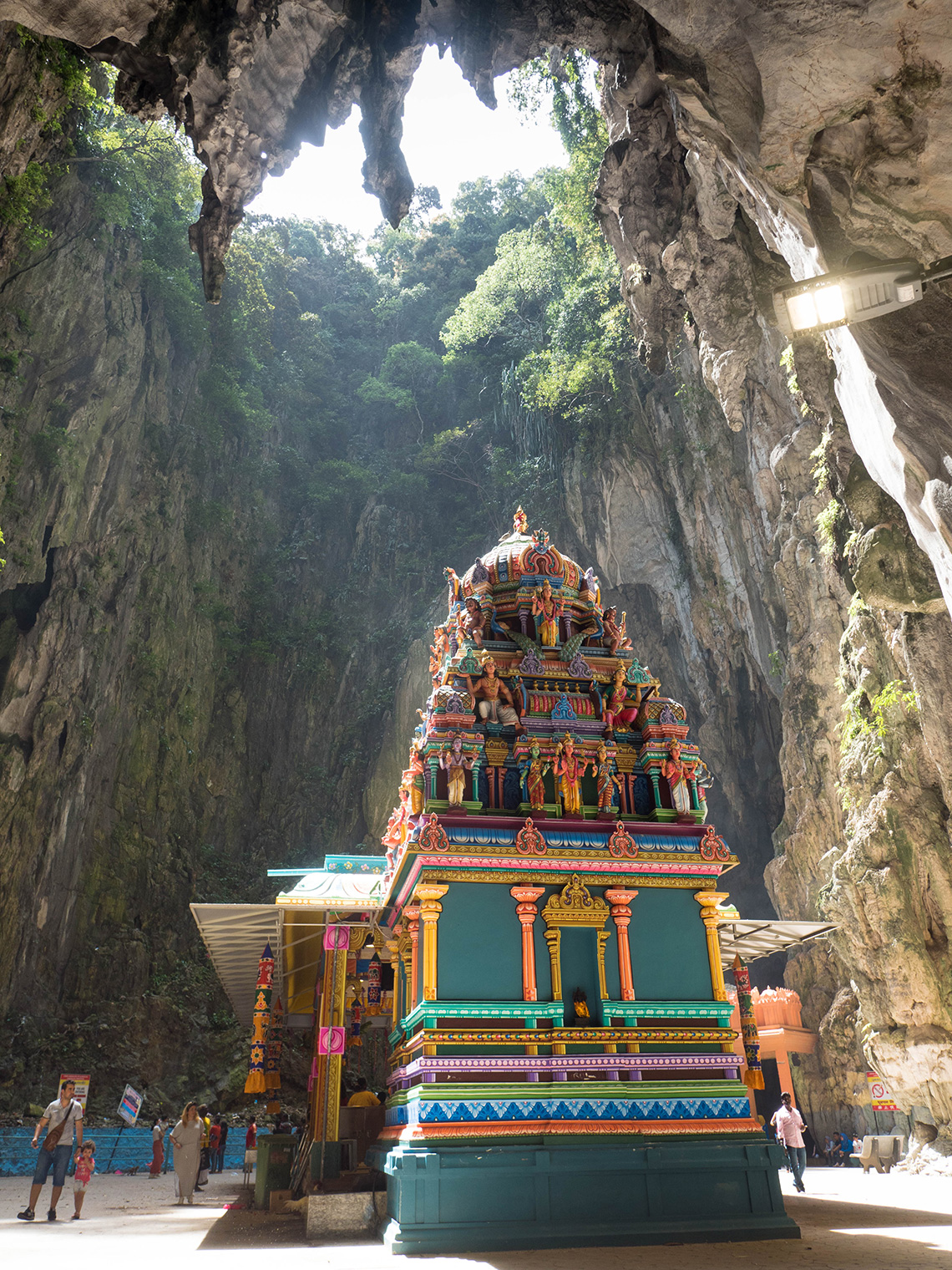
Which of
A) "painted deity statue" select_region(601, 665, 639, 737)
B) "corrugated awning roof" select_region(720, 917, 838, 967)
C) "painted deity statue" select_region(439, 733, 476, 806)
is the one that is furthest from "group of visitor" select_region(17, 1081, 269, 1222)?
"corrugated awning roof" select_region(720, 917, 838, 967)

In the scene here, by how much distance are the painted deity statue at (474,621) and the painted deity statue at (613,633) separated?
1.72 meters

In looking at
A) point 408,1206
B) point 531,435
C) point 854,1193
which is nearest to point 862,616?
point 854,1193

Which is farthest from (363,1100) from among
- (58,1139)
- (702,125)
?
(702,125)

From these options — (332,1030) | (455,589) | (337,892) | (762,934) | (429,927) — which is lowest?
(332,1030)

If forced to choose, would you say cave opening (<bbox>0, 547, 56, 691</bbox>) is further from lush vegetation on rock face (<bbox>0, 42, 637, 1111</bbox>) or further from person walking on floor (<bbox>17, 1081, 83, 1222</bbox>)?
person walking on floor (<bbox>17, 1081, 83, 1222</bbox>)

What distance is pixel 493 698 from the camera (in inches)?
436

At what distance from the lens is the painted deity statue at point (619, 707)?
1138 centimetres

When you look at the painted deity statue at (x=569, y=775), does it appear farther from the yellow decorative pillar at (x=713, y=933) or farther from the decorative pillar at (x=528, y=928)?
the yellow decorative pillar at (x=713, y=933)

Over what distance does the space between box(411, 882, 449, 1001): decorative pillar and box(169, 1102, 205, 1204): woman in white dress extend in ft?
17.9

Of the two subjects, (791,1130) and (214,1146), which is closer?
(791,1130)

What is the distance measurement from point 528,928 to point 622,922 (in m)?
1.12

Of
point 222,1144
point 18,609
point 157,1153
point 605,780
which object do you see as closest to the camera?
point 605,780

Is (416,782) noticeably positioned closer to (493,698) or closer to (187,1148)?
(493,698)

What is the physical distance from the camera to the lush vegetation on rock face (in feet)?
71.1
